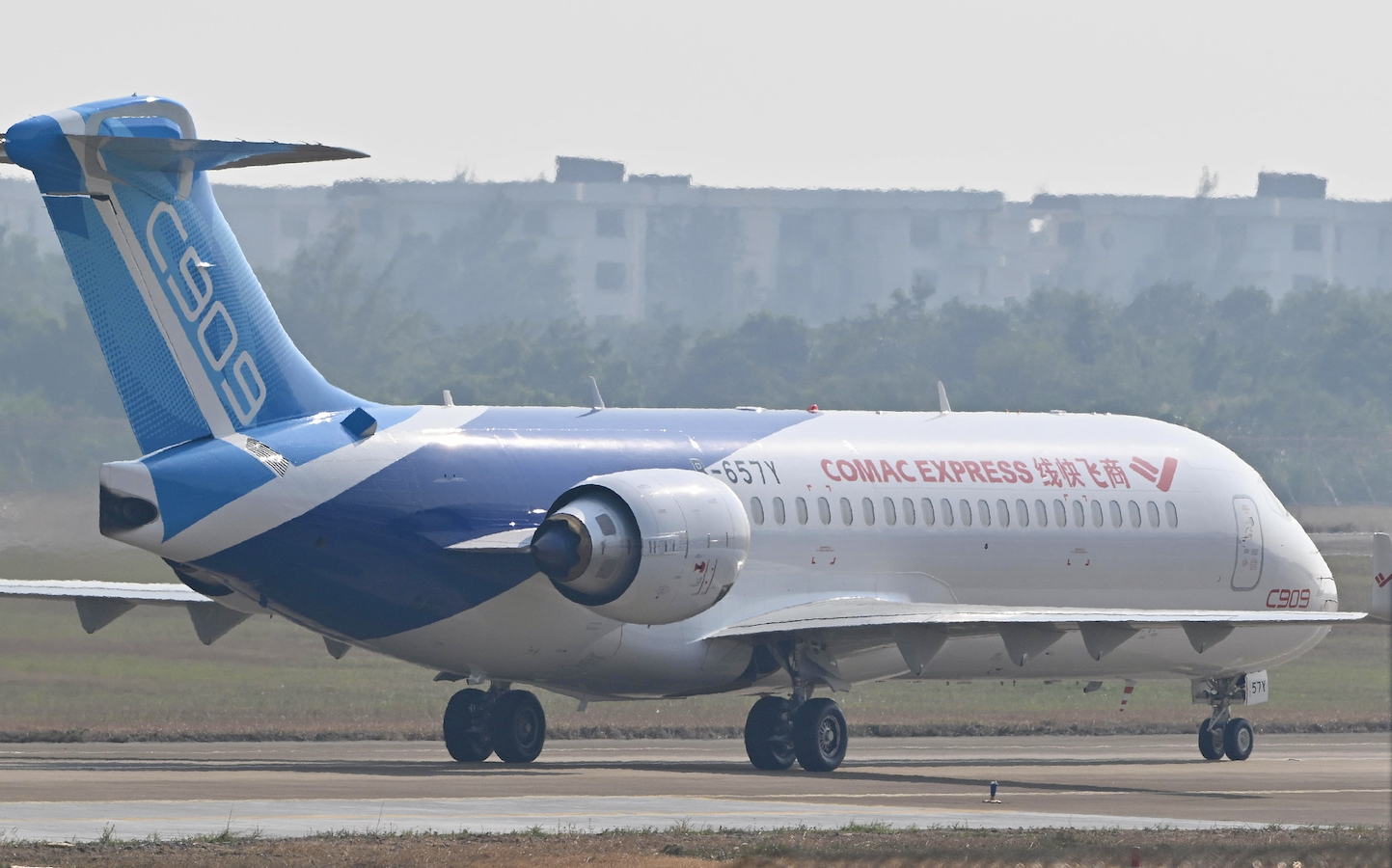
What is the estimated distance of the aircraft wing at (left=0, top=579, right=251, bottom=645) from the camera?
36.5 m

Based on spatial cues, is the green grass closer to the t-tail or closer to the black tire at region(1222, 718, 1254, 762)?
the black tire at region(1222, 718, 1254, 762)

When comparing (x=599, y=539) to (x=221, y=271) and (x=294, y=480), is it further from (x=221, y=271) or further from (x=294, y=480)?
(x=221, y=271)

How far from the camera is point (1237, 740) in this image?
132 ft

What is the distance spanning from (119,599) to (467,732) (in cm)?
569

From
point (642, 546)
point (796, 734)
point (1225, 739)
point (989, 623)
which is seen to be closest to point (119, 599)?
point (642, 546)

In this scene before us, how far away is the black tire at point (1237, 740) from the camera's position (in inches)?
1586

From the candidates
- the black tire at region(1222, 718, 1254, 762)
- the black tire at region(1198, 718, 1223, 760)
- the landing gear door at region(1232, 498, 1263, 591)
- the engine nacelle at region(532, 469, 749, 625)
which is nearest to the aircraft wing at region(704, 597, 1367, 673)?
the engine nacelle at region(532, 469, 749, 625)

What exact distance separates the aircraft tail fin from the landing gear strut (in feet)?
42.8

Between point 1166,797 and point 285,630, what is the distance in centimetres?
2388

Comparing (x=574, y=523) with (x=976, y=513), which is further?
(x=976, y=513)

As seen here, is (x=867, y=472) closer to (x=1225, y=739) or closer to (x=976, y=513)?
(x=976, y=513)

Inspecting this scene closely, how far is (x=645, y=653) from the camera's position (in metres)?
34.7

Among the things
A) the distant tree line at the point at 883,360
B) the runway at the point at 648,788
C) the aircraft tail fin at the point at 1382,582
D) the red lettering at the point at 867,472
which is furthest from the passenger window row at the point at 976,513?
the distant tree line at the point at 883,360

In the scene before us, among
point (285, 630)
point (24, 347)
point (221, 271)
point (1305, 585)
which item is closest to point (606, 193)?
point (24, 347)
